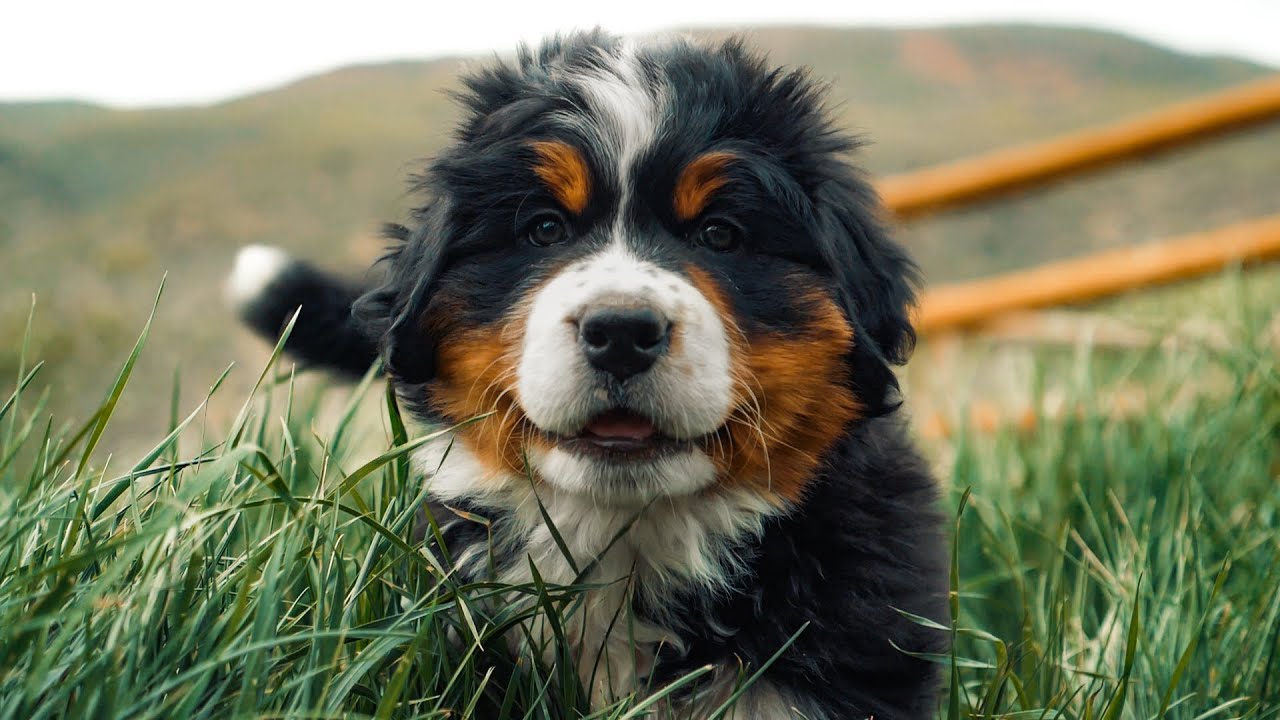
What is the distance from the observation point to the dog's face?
1.82m

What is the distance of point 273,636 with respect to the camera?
62.7 inches

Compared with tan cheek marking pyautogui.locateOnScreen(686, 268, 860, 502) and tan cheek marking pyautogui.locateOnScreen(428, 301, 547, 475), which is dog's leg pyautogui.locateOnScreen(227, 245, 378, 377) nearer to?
tan cheek marking pyautogui.locateOnScreen(428, 301, 547, 475)

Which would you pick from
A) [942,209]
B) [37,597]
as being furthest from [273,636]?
[942,209]

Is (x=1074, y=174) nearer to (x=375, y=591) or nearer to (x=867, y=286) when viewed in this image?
(x=867, y=286)

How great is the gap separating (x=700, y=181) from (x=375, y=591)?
92 cm

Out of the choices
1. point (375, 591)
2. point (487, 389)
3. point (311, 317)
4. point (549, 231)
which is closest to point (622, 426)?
point (487, 389)

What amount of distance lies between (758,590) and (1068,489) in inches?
60.5

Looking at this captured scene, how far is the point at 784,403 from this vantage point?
1948 mm

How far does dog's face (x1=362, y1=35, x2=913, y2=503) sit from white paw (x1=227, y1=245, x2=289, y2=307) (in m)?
0.80

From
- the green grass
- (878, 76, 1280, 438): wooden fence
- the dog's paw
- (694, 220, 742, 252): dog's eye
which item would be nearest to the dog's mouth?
the green grass

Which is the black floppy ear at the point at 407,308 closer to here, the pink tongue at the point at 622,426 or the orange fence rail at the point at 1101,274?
the pink tongue at the point at 622,426

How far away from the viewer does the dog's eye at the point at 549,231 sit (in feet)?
6.53

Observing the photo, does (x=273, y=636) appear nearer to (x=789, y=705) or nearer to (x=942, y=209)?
(x=789, y=705)

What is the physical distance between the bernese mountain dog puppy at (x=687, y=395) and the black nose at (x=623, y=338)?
73 mm
